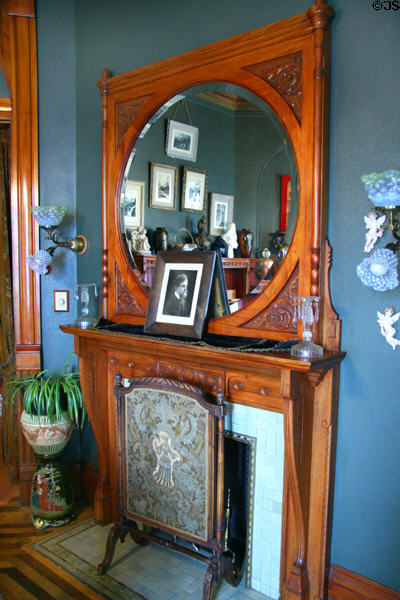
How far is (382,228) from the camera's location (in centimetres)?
198

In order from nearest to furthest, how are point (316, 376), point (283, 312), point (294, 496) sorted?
1. point (316, 376)
2. point (294, 496)
3. point (283, 312)

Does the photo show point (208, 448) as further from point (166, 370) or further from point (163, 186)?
point (163, 186)

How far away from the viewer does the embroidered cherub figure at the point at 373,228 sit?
198 centimetres

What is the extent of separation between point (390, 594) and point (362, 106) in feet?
6.68

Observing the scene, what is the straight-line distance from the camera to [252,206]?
2.28m

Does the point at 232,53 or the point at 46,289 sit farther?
the point at 46,289

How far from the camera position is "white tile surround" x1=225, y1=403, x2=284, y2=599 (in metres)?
2.29

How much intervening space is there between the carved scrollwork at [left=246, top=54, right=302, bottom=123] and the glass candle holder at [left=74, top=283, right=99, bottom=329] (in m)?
1.51

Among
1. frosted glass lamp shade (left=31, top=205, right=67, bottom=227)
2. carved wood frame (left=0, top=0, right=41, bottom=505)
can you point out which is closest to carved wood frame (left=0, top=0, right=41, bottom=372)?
carved wood frame (left=0, top=0, right=41, bottom=505)

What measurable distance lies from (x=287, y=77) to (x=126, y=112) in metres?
1.07

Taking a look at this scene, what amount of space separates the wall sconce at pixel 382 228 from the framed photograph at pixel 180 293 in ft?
2.52

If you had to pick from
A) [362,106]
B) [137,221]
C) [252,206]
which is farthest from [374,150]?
[137,221]

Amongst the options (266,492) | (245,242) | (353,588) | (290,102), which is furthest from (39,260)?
(353,588)

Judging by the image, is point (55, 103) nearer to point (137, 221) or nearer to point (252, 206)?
point (137, 221)
